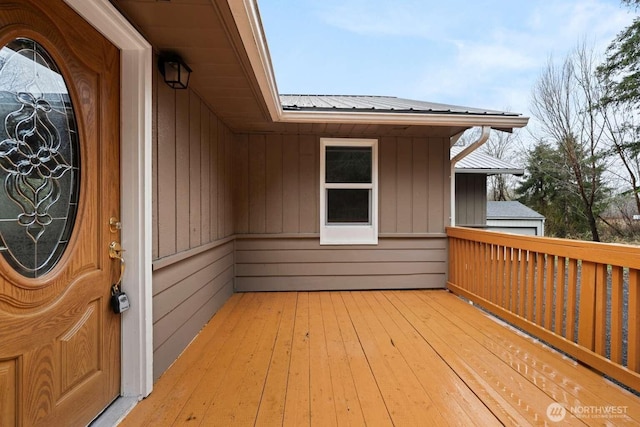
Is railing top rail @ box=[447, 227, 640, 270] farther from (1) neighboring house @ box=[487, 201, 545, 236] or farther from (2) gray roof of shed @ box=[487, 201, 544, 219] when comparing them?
(2) gray roof of shed @ box=[487, 201, 544, 219]

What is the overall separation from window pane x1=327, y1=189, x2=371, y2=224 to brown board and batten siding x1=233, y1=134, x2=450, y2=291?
20 cm

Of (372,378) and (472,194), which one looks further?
(472,194)

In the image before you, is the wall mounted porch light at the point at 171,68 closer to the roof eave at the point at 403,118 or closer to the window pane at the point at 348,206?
the roof eave at the point at 403,118

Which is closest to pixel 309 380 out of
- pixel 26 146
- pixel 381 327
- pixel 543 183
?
pixel 381 327

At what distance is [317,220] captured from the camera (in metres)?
4.10

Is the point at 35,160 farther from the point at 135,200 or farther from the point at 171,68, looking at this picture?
the point at 171,68

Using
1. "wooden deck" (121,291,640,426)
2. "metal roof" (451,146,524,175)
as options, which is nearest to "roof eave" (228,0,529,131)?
"metal roof" (451,146,524,175)

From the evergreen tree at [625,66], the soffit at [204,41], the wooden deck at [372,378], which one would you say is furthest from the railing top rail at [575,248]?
the evergreen tree at [625,66]

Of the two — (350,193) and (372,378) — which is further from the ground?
(350,193)

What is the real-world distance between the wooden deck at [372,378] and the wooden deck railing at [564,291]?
0.15 metres

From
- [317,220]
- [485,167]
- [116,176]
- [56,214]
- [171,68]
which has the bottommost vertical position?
[317,220]

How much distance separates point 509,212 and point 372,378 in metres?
9.95

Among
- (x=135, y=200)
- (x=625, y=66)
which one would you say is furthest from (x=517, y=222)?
(x=135, y=200)

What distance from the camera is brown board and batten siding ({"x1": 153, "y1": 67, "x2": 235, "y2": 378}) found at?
200 centimetres
